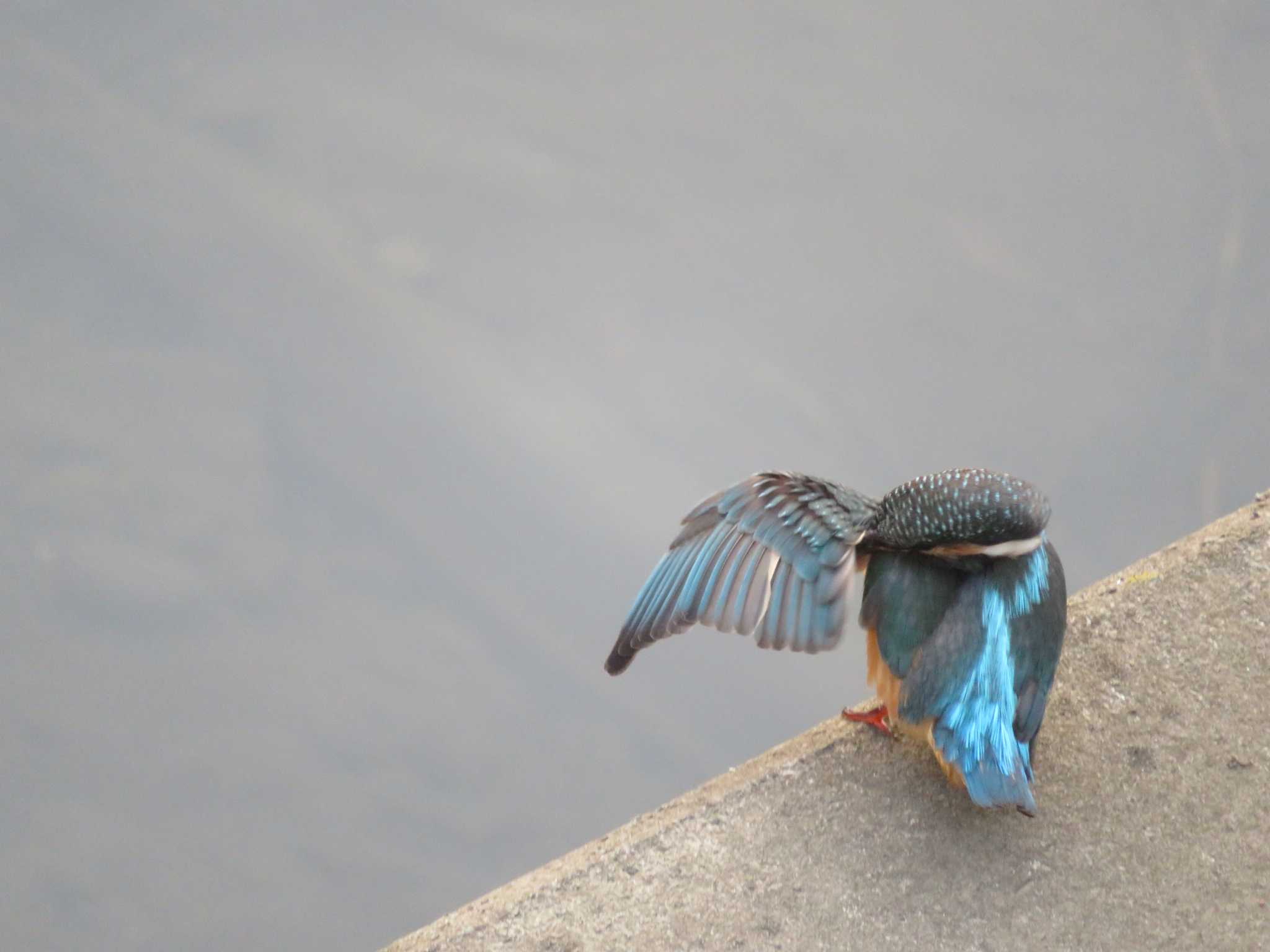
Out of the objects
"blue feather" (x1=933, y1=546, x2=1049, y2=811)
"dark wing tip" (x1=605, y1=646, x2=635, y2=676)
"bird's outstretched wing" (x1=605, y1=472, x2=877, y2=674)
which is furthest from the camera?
"dark wing tip" (x1=605, y1=646, x2=635, y2=676)

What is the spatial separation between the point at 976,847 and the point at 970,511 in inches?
15.9

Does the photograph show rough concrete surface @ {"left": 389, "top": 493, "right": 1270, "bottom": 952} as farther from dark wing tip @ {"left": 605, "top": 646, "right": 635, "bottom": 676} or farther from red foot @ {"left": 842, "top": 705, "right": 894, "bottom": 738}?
dark wing tip @ {"left": 605, "top": 646, "right": 635, "bottom": 676}

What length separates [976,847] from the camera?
1.61 m

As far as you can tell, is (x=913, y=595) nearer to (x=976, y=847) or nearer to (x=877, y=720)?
(x=877, y=720)

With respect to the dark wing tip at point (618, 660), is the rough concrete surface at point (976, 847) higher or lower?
lower

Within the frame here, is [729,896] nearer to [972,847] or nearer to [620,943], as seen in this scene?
[620,943]

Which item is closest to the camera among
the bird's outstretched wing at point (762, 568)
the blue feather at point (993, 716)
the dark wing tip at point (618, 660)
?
the blue feather at point (993, 716)

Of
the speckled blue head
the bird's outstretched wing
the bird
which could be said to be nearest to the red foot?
the bird

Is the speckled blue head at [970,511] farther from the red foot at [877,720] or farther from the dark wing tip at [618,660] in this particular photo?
the dark wing tip at [618,660]

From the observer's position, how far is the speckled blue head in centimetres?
154

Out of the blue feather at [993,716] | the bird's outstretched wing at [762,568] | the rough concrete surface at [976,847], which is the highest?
the bird's outstretched wing at [762,568]

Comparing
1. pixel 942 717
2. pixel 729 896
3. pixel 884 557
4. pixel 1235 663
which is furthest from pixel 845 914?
pixel 1235 663

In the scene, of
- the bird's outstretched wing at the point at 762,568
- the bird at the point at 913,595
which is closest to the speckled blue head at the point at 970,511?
the bird at the point at 913,595

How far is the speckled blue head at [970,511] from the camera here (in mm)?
1537
